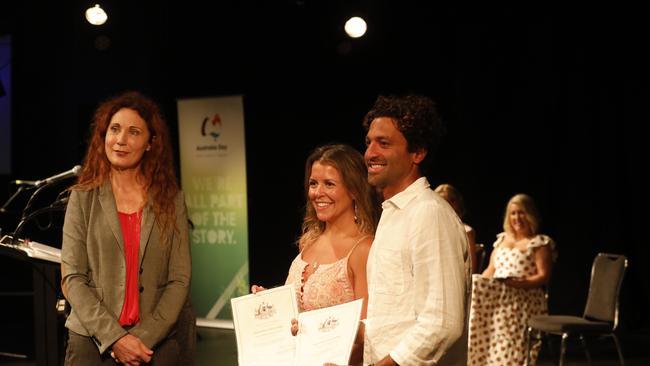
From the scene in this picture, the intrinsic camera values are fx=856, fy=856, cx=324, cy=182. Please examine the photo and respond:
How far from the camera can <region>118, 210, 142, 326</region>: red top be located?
2.91 meters

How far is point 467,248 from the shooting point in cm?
224

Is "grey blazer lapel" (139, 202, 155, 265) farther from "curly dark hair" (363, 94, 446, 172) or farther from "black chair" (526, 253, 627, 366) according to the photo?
"black chair" (526, 253, 627, 366)

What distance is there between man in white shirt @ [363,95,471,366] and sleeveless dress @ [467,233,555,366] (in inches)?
186

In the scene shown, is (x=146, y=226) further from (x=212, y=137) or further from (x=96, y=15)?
(x=212, y=137)

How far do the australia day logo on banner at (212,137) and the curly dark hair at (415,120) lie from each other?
684cm

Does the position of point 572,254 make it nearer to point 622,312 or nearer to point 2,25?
point 622,312

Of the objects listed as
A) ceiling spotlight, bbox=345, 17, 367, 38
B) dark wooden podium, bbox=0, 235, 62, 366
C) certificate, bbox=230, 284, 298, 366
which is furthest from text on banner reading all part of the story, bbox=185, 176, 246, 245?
certificate, bbox=230, 284, 298, 366

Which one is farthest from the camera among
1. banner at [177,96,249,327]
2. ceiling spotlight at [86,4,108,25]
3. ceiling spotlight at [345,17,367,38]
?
banner at [177,96,249,327]

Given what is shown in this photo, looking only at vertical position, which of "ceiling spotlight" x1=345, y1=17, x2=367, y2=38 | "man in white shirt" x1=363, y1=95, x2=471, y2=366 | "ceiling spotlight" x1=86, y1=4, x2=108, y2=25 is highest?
"ceiling spotlight" x1=86, y1=4, x2=108, y2=25

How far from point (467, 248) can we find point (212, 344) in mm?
6485

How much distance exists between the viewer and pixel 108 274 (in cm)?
290

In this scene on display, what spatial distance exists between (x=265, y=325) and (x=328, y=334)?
0.33 meters

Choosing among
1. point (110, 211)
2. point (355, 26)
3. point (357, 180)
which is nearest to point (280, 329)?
point (357, 180)

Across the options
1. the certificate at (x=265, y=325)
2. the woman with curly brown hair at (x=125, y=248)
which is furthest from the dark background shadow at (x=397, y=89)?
the certificate at (x=265, y=325)
